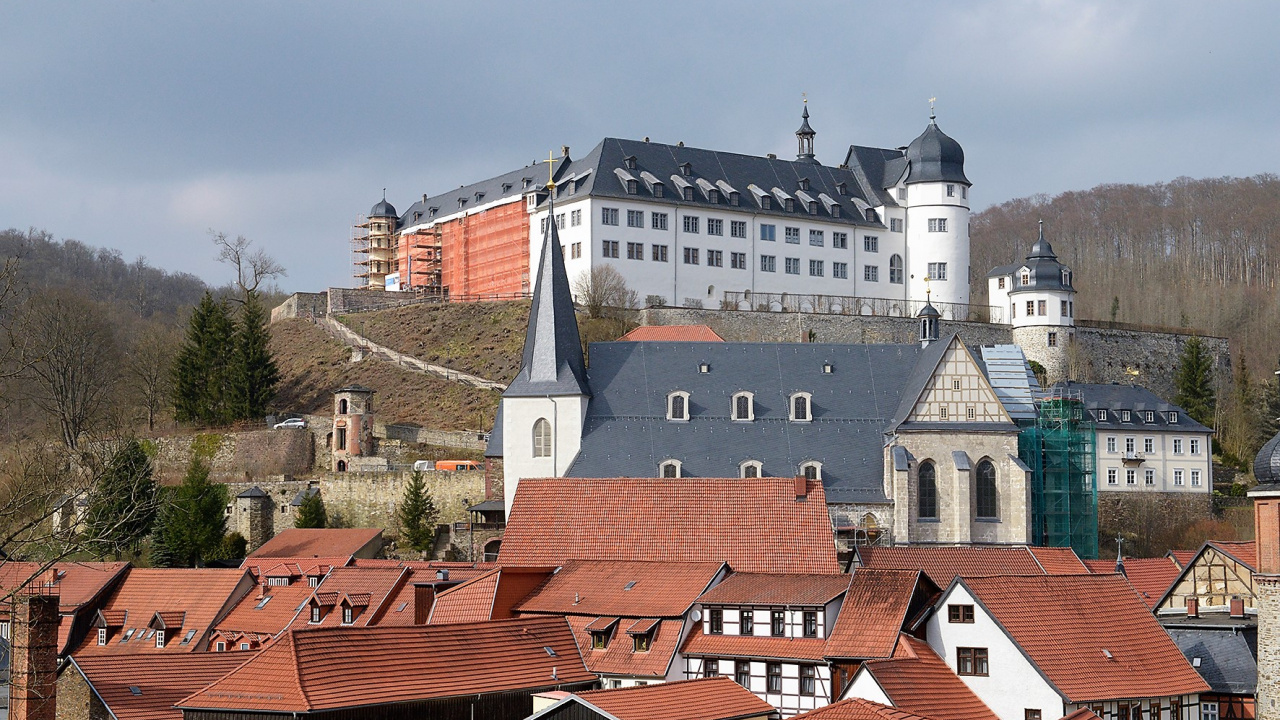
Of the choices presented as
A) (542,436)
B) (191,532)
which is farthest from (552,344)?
(191,532)

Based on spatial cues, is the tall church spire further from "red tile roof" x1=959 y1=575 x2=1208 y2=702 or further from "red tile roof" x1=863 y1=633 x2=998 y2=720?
"red tile roof" x1=863 y1=633 x2=998 y2=720

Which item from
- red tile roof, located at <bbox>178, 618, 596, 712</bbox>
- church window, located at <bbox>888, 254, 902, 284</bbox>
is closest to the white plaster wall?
red tile roof, located at <bbox>178, 618, 596, 712</bbox>

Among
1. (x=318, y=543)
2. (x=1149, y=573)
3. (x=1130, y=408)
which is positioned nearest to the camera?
(x=1149, y=573)

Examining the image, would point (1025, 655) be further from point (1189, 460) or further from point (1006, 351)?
point (1189, 460)

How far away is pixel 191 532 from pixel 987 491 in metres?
25.4

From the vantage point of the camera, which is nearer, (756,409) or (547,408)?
(547,408)

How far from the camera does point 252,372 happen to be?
237 feet

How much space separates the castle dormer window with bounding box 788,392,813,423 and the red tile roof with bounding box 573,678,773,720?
711 inches

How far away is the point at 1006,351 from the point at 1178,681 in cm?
2342

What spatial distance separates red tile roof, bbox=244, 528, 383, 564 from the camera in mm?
53719

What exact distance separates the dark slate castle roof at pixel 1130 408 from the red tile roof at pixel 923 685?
3395 centimetres

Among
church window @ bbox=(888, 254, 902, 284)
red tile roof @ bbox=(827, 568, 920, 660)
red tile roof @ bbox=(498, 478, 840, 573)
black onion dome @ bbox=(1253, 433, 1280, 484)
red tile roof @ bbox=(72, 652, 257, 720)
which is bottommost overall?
red tile roof @ bbox=(72, 652, 257, 720)

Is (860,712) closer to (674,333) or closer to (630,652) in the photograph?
(630,652)

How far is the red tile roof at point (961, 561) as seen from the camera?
42.3m
